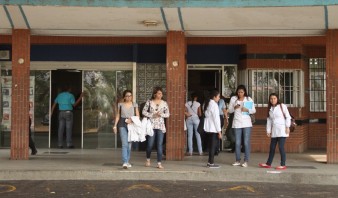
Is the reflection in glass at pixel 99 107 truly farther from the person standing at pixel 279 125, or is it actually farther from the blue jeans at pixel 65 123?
the person standing at pixel 279 125

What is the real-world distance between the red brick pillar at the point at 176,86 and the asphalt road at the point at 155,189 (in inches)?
80.1

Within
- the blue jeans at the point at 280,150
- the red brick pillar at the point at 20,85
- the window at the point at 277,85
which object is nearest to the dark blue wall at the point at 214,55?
the window at the point at 277,85

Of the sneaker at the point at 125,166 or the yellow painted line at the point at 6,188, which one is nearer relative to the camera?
the yellow painted line at the point at 6,188

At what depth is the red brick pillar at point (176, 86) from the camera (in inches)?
444

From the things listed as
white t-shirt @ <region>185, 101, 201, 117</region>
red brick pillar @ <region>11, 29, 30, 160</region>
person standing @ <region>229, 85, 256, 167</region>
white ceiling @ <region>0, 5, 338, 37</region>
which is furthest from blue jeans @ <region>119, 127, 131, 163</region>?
white t-shirt @ <region>185, 101, 201, 117</region>

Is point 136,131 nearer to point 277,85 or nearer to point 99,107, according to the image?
point 99,107

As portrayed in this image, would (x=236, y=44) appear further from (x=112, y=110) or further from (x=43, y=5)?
(x=43, y=5)

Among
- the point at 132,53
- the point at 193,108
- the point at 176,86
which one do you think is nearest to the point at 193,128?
the point at 193,108

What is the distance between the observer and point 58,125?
14.0 metres

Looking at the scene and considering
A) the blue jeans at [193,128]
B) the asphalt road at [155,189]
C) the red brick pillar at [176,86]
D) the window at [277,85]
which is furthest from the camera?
the window at [277,85]

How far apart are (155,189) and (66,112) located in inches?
234

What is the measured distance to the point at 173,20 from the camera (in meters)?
10.7

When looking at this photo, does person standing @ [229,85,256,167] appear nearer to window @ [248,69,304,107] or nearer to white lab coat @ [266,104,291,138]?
white lab coat @ [266,104,291,138]

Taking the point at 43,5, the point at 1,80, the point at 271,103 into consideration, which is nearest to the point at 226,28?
the point at 271,103
